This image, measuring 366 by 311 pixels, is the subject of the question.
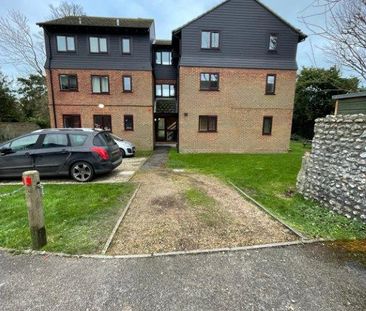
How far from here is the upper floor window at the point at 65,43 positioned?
15359mm

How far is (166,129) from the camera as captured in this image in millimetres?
21656

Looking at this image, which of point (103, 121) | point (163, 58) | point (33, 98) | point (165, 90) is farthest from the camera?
point (33, 98)

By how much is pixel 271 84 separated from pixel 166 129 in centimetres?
1009

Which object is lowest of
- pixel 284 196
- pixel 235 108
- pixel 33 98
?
pixel 284 196

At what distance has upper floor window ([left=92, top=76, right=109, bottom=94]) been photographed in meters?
15.9

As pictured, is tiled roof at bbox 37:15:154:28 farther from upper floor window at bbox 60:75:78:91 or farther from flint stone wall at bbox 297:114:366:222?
flint stone wall at bbox 297:114:366:222

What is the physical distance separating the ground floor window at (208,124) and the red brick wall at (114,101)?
374 centimetres

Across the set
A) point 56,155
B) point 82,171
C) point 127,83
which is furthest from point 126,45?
point 82,171

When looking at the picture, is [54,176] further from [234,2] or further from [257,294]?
[234,2]

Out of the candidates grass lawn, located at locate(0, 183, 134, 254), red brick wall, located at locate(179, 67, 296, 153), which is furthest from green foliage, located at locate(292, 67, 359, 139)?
grass lawn, located at locate(0, 183, 134, 254)

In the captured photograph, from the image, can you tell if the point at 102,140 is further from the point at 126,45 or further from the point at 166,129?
the point at 166,129

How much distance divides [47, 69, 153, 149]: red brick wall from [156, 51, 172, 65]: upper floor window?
431 centimetres

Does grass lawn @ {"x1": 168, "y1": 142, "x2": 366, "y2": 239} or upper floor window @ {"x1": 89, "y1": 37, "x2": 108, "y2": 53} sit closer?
grass lawn @ {"x1": 168, "y1": 142, "x2": 366, "y2": 239}

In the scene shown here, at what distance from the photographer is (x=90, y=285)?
106 inches
